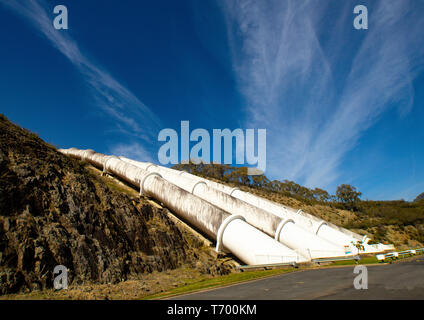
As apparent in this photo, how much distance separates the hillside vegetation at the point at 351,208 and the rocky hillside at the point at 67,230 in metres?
39.4

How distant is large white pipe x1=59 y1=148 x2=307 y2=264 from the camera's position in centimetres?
1444

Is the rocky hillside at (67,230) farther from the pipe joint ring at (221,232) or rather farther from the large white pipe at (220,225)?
the large white pipe at (220,225)

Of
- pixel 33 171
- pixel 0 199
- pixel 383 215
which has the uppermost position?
pixel 33 171

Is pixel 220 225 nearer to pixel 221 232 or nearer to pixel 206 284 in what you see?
pixel 221 232

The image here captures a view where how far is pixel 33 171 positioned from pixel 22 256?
205 inches

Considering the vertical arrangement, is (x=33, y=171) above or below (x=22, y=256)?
above

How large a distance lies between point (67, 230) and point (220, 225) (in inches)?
407

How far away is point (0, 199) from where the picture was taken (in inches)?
352

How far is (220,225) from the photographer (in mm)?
16969

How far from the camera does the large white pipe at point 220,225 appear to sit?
14.4 m

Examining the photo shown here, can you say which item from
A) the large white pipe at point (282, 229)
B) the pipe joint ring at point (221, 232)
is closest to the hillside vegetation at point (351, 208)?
the large white pipe at point (282, 229)
